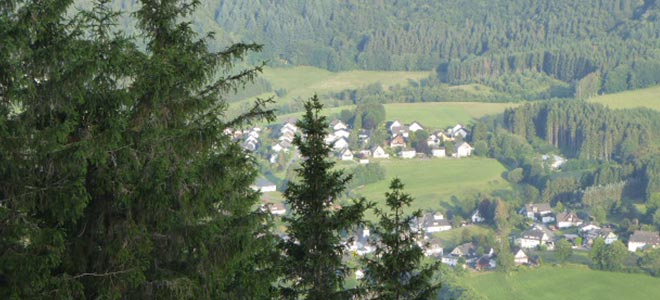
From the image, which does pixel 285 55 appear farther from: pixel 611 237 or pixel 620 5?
pixel 611 237

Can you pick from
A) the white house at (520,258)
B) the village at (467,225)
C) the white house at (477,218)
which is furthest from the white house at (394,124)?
the white house at (520,258)

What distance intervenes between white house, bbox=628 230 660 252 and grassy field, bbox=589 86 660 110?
40.5 meters

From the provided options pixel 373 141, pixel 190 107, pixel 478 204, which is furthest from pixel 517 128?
pixel 190 107

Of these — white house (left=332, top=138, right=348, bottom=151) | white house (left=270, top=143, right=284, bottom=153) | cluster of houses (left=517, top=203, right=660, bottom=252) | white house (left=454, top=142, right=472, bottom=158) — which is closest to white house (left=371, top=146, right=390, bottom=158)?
white house (left=332, top=138, right=348, bottom=151)

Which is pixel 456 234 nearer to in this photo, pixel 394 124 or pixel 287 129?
pixel 394 124

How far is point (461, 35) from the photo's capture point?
462 ft

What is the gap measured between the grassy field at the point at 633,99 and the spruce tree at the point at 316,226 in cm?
8194

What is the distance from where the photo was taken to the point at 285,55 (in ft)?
436

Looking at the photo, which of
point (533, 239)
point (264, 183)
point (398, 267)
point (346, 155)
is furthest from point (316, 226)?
point (346, 155)

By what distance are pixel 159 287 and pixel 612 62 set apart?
109143mm

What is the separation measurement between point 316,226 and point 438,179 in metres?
56.5

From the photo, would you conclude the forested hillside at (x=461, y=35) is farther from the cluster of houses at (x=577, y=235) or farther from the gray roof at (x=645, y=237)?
the gray roof at (x=645, y=237)

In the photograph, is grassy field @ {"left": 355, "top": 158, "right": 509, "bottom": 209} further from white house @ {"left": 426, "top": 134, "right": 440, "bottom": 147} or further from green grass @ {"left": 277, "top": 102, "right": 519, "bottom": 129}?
green grass @ {"left": 277, "top": 102, "right": 519, "bottom": 129}

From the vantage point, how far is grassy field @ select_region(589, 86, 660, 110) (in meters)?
88.8
